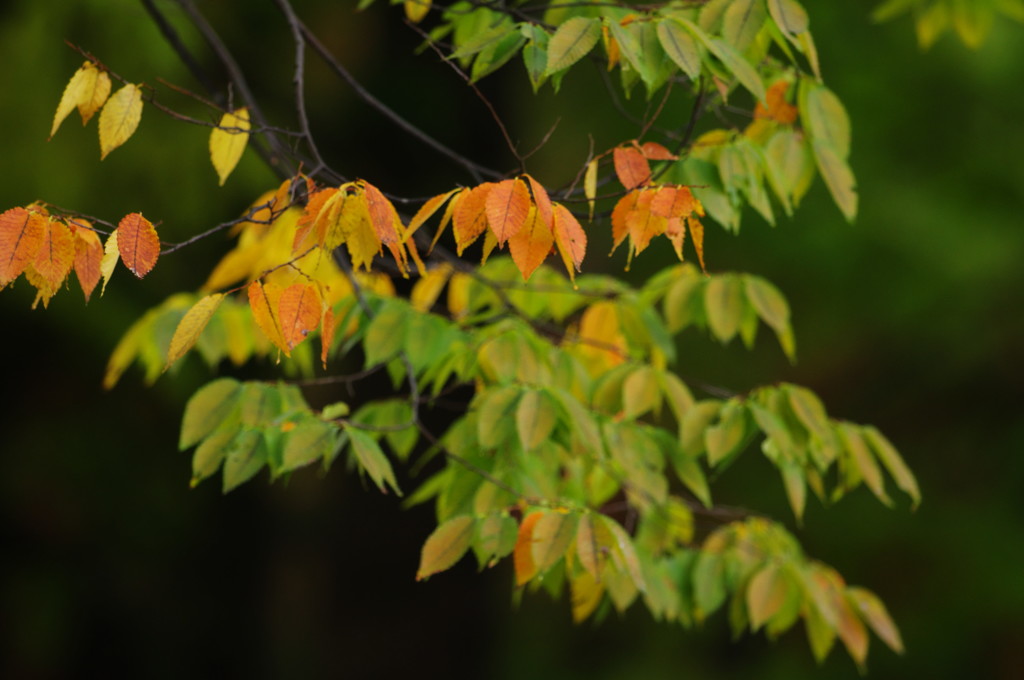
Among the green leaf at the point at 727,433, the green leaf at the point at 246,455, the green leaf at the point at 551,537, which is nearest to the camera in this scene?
the green leaf at the point at 551,537

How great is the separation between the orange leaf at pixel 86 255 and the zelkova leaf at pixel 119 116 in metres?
0.25

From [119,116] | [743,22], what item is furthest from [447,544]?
[743,22]

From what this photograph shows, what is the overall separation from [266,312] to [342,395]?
2.67 m

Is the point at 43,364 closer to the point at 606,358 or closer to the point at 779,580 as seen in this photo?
the point at 606,358

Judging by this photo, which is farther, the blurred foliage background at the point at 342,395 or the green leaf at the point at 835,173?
the blurred foliage background at the point at 342,395

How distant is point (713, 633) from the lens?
17.1 feet

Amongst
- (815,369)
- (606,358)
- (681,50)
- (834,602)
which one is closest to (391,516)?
(606,358)

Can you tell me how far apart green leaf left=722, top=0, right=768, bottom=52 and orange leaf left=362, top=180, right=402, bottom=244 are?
1.93 ft

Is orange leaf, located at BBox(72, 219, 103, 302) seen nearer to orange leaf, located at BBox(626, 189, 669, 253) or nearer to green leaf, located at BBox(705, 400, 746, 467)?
orange leaf, located at BBox(626, 189, 669, 253)

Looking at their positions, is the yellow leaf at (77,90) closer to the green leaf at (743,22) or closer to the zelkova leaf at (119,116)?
the zelkova leaf at (119,116)

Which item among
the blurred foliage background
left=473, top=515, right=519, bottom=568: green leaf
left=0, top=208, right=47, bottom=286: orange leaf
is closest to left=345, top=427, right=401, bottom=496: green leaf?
left=473, top=515, right=519, bottom=568: green leaf

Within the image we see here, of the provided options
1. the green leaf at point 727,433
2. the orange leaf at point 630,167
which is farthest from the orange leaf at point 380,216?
the green leaf at point 727,433

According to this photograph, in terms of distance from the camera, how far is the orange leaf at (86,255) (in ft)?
3.71

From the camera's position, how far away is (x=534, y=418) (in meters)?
1.55
